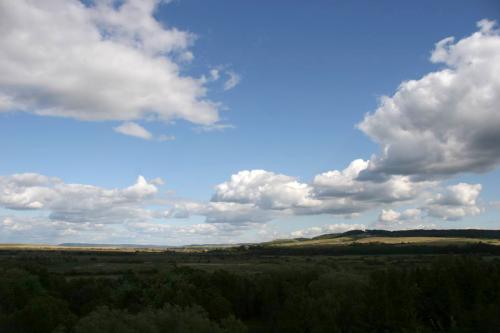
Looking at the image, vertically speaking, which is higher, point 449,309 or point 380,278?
point 380,278

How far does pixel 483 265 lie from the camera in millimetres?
62438

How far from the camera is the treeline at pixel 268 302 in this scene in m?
33.8

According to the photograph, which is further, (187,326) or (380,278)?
(380,278)

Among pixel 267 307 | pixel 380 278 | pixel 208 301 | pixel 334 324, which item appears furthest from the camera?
pixel 267 307

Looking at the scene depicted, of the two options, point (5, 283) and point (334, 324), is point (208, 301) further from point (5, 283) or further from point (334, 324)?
point (5, 283)

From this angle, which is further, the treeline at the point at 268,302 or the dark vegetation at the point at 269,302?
the dark vegetation at the point at 269,302

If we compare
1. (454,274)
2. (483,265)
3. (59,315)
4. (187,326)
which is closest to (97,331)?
(187,326)

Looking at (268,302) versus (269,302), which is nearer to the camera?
(269,302)

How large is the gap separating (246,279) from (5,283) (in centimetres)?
3415

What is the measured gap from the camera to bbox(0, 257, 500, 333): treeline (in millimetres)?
33750

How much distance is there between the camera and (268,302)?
235 feet

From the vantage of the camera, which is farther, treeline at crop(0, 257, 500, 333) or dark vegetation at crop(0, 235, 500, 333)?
dark vegetation at crop(0, 235, 500, 333)

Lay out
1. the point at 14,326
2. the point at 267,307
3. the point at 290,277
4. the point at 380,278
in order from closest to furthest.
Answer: the point at 14,326, the point at 380,278, the point at 267,307, the point at 290,277

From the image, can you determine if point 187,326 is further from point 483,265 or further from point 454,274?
point 483,265
